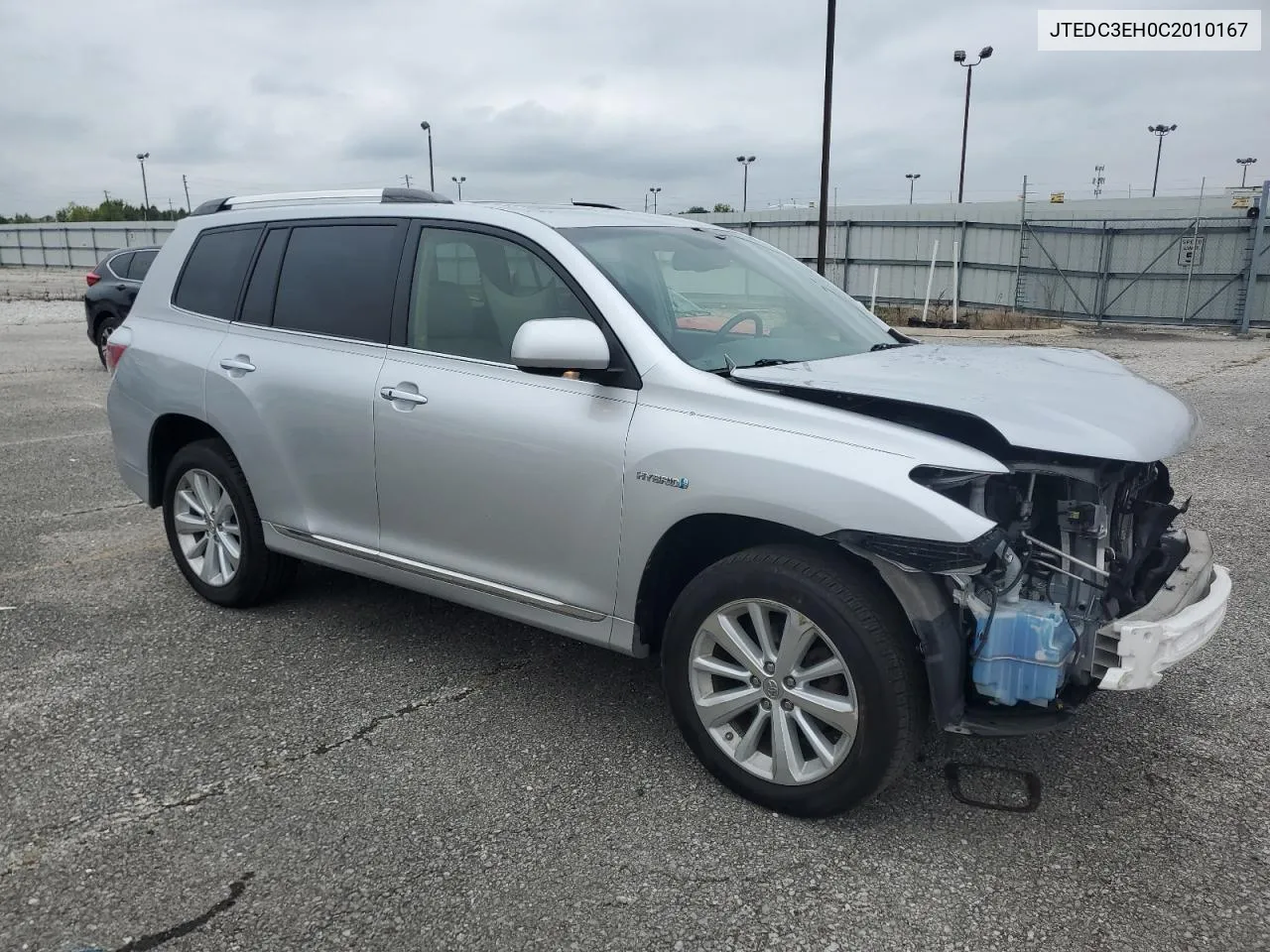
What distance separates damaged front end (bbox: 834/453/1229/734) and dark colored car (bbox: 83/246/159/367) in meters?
13.3

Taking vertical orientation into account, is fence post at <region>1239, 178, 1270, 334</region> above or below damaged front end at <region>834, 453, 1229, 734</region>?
above

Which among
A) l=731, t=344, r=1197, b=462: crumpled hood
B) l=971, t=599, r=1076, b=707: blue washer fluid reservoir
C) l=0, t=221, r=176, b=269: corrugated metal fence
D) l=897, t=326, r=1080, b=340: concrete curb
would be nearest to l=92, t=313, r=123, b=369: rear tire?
l=731, t=344, r=1197, b=462: crumpled hood

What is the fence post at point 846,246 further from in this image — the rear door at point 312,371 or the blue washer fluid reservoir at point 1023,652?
the blue washer fluid reservoir at point 1023,652

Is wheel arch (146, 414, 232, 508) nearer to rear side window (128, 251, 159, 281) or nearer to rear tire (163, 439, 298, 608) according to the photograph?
rear tire (163, 439, 298, 608)

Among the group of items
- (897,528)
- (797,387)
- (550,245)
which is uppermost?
(550,245)

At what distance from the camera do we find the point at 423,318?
12.5 feet

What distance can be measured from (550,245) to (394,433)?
0.91m

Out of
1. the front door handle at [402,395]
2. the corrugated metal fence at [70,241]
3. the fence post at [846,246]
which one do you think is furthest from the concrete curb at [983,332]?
the corrugated metal fence at [70,241]

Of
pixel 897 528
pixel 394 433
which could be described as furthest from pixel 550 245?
pixel 897 528

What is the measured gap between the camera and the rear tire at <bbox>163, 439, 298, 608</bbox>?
4449 millimetres

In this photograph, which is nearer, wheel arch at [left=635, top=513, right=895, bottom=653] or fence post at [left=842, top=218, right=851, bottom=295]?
wheel arch at [left=635, top=513, right=895, bottom=653]

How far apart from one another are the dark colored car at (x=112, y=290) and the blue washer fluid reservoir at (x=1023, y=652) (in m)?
13.4

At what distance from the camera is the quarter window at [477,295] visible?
3.52 metres

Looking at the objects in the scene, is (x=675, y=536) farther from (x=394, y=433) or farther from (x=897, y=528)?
(x=394, y=433)
